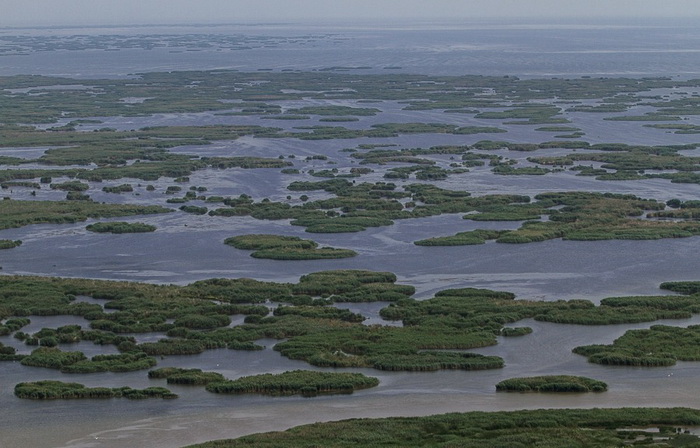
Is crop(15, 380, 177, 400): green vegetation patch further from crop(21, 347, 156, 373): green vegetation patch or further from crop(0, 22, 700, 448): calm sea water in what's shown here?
crop(21, 347, 156, 373): green vegetation patch

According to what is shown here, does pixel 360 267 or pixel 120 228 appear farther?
pixel 120 228

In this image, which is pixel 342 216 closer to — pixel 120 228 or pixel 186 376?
pixel 120 228

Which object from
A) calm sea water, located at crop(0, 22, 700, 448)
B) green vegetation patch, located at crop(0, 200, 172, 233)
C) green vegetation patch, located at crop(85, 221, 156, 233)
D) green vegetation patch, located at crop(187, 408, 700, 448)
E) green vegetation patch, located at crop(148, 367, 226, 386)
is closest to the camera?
green vegetation patch, located at crop(187, 408, 700, 448)

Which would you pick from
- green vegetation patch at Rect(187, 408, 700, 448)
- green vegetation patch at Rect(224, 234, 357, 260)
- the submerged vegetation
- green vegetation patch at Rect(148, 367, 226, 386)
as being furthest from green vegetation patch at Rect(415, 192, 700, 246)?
green vegetation patch at Rect(187, 408, 700, 448)

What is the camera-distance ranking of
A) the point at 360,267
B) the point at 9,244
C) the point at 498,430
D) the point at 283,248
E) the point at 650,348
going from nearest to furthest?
the point at 498,430 → the point at 650,348 → the point at 360,267 → the point at 283,248 → the point at 9,244

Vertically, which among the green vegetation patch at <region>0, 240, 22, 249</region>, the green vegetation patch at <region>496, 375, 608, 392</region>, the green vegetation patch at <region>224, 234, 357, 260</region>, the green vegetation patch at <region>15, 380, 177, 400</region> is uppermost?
the green vegetation patch at <region>496, 375, 608, 392</region>

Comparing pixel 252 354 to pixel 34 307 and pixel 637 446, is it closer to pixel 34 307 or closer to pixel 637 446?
pixel 34 307

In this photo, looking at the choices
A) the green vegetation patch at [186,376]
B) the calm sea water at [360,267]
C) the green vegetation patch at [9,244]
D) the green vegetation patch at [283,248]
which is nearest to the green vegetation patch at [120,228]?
the calm sea water at [360,267]

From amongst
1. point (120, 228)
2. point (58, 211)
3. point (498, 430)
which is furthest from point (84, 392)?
point (58, 211)
